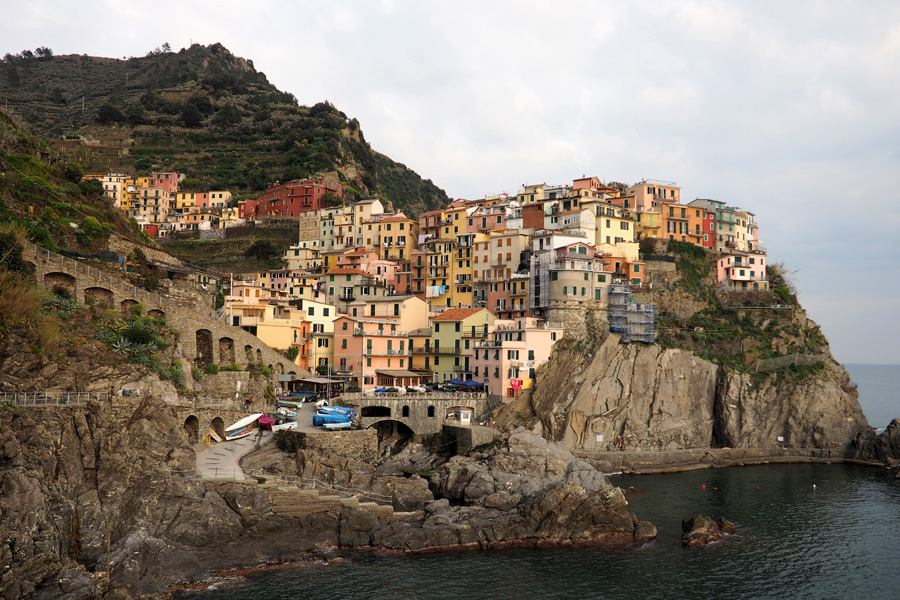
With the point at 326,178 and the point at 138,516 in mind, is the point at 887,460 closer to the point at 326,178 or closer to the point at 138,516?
the point at 138,516

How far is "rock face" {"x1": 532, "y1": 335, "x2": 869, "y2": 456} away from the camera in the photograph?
210 ft

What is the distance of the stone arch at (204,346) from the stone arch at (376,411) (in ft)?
40.8

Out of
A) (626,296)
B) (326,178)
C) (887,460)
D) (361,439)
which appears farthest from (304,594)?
(326,178)

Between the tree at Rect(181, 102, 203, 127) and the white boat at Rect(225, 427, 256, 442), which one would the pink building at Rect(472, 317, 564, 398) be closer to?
the white boat at Rect(225, 427, 256, 442)

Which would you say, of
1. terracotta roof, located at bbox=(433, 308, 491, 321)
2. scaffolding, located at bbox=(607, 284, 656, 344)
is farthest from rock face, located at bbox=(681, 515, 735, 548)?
terracotta roof, located at bbox=(433, 308, 491, 321)

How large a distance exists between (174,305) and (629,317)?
40.5 m

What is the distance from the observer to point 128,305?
50531mm

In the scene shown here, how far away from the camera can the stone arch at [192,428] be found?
45.3 m

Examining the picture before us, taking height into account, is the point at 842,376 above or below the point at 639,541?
above

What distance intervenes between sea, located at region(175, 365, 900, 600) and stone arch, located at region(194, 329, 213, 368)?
21.6 meters

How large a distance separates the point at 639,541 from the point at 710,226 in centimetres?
5536

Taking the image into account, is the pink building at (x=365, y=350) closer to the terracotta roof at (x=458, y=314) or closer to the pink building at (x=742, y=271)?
the terracotta roof at (x=458, y=314)

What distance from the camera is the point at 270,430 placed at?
1978 inches

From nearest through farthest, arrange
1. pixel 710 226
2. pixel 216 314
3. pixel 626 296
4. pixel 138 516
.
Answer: pixel 138 516, pixel 216 314, pixel 626 296, pixel 710 226
